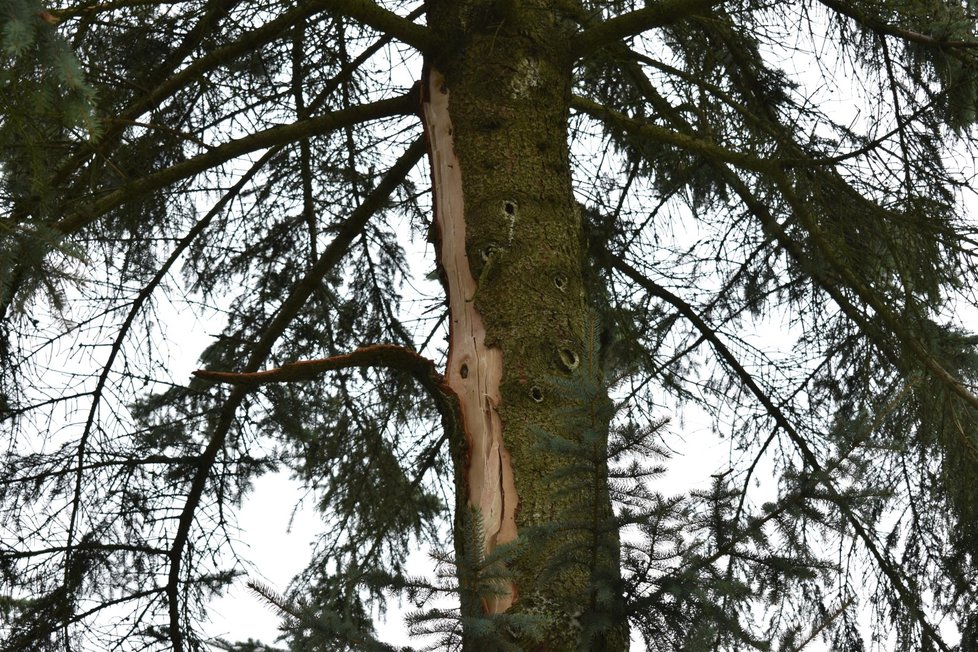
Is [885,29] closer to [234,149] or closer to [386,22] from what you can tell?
[386,22]

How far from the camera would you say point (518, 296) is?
3.38m

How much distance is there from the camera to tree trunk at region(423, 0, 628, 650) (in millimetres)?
2701

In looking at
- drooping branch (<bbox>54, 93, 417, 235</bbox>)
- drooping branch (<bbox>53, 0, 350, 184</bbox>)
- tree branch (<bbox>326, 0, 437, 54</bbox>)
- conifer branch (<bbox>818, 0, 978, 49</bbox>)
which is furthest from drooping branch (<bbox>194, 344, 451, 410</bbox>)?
conifer branch (<bbox>818, 0, 978, 49</bbox>)

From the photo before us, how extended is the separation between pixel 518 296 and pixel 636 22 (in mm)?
1181

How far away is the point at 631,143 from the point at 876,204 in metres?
1.66

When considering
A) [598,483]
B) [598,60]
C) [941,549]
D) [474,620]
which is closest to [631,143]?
[598,60]

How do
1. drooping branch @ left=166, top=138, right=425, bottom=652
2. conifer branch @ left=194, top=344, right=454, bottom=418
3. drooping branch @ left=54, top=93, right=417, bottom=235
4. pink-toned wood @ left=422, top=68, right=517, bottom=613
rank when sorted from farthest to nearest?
1. drooping branch @ left=166, top=138, right=425, bottom=652
2. drooping branch @ left=54, top=93, right=417, bottom=235
3. conifer branch @ left=194, top=344, right=454, bottom=418
4. pink-toned wood @ left=422, top=68, right=517, bottom=613

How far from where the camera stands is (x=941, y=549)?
480cm

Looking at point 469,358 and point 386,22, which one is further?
point 386,22

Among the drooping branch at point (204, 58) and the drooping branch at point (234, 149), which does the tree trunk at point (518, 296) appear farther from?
the drooping branch at point (204, 58)

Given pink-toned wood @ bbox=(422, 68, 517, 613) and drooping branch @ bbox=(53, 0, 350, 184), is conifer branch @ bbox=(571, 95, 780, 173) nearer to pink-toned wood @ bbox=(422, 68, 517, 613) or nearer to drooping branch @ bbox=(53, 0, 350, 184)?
pink-toned wood @ bbox=(422, 68, 517, 613)

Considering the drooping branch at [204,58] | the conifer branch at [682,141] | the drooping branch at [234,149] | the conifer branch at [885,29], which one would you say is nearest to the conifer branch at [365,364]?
the drooping branch at [234,149]

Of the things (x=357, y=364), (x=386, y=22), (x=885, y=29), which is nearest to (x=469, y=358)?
(x=357, y=364)

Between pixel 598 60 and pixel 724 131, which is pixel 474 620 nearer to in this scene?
pixel 724 131
